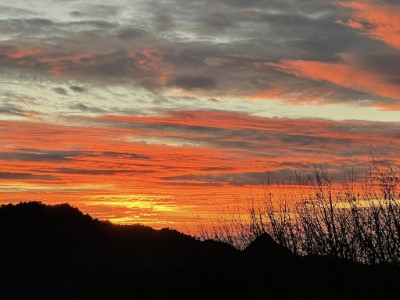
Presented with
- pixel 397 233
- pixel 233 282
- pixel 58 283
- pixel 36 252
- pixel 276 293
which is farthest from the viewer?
pixel 36 252

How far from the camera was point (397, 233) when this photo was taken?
17484 millimetres

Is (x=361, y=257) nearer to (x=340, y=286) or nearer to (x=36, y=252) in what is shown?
(x=340, y=286)

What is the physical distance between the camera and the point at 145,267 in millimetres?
40938

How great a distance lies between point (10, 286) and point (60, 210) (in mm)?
→ 12463

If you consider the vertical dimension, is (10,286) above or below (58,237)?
below

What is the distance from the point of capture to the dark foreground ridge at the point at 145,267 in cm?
1884

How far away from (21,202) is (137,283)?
87.8 feet

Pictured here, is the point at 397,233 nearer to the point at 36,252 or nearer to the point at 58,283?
the point at 58,283

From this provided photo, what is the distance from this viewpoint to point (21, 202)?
5025cm

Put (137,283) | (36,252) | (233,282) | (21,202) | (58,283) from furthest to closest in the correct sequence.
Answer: (21,202) < (36,252) < (58,283) < (137,283) < (233,282)

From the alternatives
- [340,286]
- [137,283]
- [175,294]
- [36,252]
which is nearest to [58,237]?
[36,252]

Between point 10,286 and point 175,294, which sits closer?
point 175,294

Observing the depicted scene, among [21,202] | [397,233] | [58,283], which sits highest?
[21,202]

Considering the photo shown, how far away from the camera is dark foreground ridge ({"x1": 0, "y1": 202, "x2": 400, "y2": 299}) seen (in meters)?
18.8
